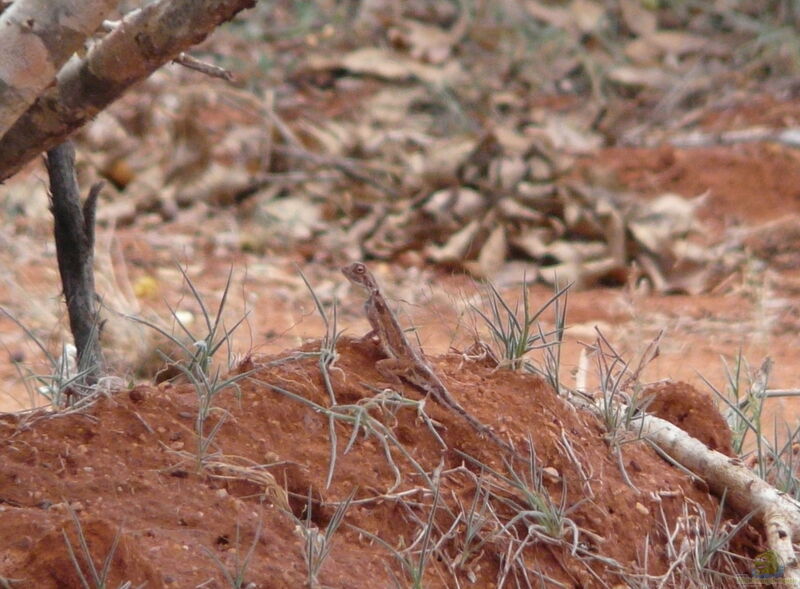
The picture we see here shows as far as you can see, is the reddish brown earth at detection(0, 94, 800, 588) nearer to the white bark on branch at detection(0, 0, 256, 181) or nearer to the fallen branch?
the fallen branch

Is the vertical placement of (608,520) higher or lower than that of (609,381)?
lower

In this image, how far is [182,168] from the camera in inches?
246

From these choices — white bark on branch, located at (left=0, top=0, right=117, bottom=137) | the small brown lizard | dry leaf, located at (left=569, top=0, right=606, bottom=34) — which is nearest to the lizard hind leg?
the small brown lizard

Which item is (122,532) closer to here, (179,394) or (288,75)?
(179,394)

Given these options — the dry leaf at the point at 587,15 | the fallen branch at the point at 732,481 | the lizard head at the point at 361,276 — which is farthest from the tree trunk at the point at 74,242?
the dry leaf at the point at 587,15

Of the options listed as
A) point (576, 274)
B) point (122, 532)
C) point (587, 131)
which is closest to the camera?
point (122, 532)

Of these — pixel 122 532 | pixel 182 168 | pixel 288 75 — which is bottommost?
pixel 122 532

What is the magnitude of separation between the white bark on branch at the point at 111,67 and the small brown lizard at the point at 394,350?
1.53 feet

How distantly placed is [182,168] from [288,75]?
1770mm

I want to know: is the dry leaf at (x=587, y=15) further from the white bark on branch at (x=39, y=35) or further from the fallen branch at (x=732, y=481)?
the white bark on branch at (x=39, y=35)

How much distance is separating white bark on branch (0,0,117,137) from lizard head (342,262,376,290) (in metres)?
0.57

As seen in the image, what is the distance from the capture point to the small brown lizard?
1968mm

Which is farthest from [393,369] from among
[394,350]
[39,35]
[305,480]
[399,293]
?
[399,293]

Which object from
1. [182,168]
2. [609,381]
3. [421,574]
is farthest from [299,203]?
[421,574]
